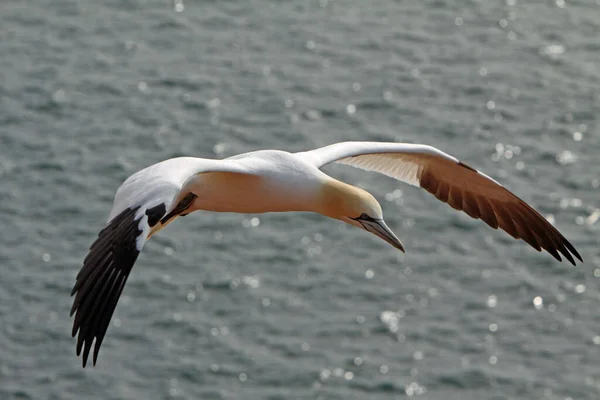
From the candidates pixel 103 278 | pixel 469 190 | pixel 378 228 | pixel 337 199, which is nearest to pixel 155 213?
pixel 103 278

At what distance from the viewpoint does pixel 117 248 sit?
9.74 m

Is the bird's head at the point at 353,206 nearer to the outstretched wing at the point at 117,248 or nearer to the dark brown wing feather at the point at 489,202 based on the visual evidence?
the outstretched wing at the point at 117,248

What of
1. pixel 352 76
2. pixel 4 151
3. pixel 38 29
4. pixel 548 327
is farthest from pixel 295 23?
pixel 548 327

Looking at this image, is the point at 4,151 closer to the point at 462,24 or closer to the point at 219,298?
the point at 219,298

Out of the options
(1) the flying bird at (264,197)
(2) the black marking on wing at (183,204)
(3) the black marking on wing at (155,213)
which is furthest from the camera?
(2) the black marking on wing at (183,204)

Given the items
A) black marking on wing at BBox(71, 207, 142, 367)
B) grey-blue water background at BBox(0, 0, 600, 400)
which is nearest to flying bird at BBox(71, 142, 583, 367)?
black marking on wing at BBox(71, 207, 142, 367)

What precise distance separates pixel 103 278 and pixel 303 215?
17.3 meters

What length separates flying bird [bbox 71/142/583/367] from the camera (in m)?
9.58

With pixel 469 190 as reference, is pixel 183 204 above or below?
above

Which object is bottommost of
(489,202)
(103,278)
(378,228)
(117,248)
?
(489,202)

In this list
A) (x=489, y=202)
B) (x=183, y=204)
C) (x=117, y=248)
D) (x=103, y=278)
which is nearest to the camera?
(x=103, y=278)

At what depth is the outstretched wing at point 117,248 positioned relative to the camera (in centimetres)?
938

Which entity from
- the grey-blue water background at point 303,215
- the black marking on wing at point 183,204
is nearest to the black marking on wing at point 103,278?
the black marking on wing at point 183,204

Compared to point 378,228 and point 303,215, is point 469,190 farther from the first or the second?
point 303,215
